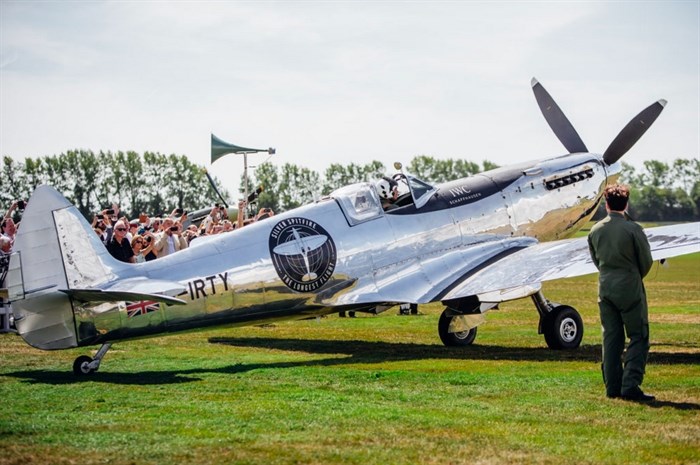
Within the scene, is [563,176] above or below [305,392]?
above

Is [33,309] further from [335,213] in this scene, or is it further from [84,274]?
[335,213]

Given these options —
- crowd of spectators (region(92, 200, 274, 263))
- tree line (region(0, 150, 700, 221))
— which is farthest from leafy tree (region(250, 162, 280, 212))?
crowd of spectators (region(92, 200, 274, 263))

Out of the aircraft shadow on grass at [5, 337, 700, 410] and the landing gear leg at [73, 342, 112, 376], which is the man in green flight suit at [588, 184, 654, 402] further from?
the landing gear leg at [73, 342, 112, 376]

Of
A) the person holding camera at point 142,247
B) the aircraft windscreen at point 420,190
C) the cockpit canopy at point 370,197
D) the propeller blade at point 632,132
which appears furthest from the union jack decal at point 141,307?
the propeller blade at point 632,132

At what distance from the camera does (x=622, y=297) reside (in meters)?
8.55

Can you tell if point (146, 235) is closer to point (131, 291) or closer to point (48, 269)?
point (48, 269)

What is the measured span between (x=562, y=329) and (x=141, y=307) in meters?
5.72

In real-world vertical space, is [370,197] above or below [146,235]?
below

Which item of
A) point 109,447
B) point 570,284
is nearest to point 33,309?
point 109,447

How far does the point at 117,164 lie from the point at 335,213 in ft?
242

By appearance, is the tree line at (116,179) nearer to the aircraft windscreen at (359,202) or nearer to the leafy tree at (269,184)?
the leafy tree at (269,184)

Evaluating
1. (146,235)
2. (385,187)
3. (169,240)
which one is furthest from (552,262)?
(146,235)

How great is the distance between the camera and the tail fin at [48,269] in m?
10.1

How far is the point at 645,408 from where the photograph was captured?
26.7ft
